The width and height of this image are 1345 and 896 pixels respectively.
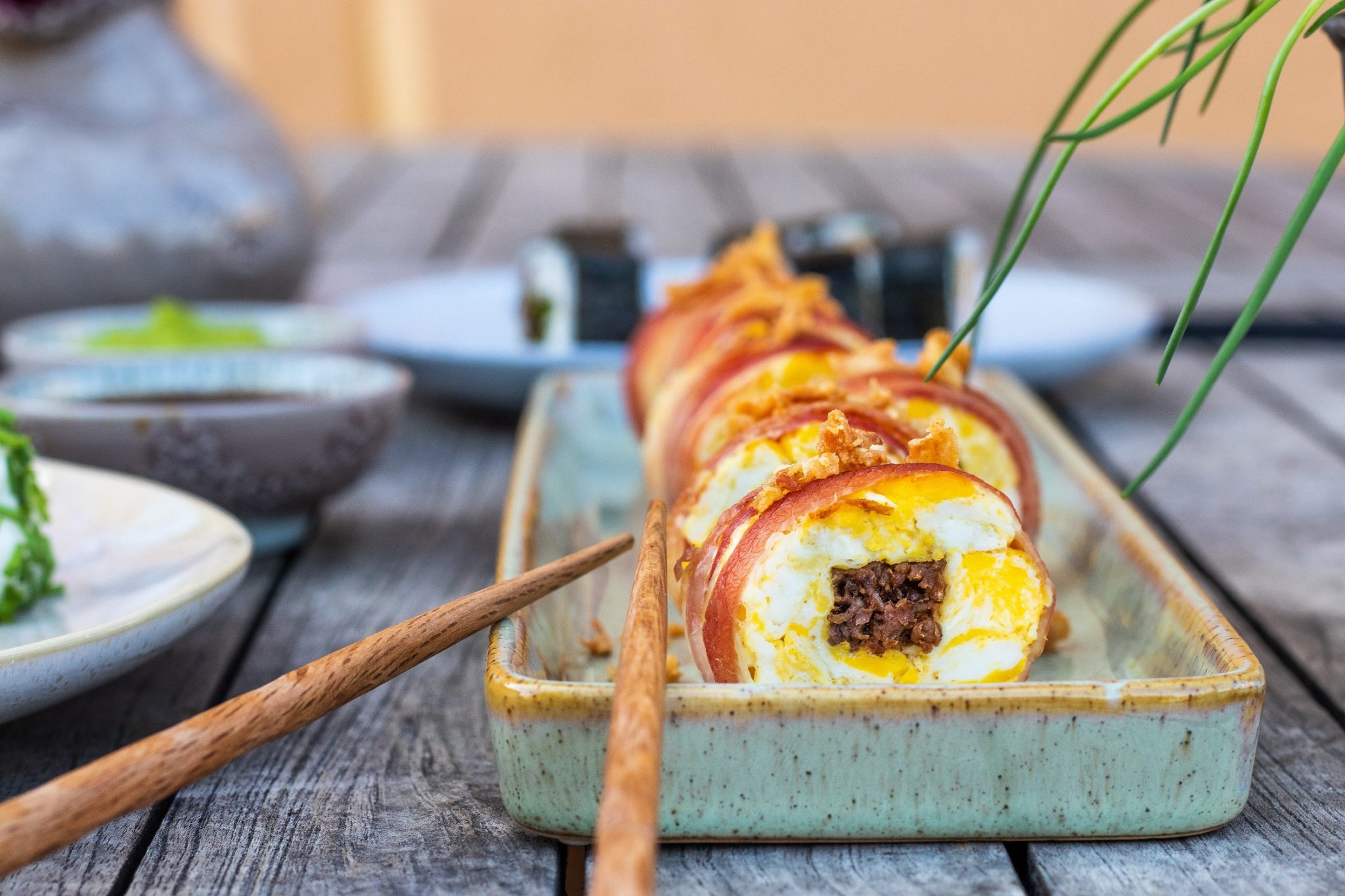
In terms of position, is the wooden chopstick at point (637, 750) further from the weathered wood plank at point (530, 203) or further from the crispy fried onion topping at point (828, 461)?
the weathered wood plank at point (530, 203)

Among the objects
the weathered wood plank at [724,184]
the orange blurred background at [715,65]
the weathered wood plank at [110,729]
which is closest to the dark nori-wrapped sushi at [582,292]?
Answer: the weathered wood plank at [110,729]

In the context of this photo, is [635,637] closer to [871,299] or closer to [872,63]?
[871,299]

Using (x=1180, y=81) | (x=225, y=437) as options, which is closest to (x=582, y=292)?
(x=225, y=437)

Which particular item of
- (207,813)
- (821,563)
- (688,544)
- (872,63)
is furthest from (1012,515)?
(872,63)

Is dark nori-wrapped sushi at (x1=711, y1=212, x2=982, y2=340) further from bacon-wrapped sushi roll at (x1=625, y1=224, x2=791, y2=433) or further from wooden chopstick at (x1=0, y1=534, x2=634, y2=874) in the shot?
wooden chopstick at (x1=0, y1=534, x2=634, y2=874)

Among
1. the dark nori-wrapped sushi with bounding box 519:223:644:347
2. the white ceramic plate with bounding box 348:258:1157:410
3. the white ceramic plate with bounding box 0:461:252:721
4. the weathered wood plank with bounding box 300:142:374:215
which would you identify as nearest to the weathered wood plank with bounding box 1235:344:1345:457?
the white ceramic plate with bounding box 348:258:1157:410

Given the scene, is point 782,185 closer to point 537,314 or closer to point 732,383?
point 537,314
